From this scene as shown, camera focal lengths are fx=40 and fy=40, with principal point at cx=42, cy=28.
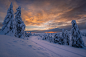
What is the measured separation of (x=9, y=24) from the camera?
11.0 meters

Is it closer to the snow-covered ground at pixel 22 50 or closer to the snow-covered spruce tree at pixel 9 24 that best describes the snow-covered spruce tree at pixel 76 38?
the snow-covered ground at pixel 22 50

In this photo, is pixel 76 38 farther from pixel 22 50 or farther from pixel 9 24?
pixel 9 24

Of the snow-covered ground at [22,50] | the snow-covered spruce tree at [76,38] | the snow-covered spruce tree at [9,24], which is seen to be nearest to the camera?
the snow-covered ground at [22,50]

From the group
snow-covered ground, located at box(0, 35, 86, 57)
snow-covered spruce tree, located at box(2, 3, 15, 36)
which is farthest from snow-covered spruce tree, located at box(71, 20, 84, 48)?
snow-covered spruce tree, located at box(2, 3, 15, 36)

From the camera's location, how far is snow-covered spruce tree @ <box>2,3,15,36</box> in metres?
10.7

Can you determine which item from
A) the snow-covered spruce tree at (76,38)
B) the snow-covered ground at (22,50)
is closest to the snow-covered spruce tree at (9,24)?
the snow-covered ground at (22,50)

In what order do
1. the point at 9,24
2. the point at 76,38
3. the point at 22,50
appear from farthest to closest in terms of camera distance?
the point at 76,38, the point at 9,24, the point at 22,50

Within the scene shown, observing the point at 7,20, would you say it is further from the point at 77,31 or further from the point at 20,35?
the point at 77,31

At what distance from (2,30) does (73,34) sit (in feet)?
67.1

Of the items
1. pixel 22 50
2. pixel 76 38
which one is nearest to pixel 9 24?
pixel 22 50

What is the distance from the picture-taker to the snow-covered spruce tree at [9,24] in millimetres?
10651

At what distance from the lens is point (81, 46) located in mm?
11047

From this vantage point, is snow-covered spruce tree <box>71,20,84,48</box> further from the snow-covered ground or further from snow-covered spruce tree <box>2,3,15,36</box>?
snow-covered spruce tree <box>2,3,15,36</box>

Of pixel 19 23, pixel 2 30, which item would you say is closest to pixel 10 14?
pixel 2 30
